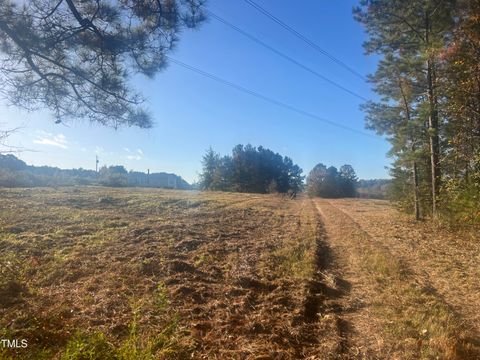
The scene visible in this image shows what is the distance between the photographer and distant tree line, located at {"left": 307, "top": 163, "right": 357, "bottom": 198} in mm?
54469

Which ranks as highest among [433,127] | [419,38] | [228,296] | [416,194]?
[419,38]

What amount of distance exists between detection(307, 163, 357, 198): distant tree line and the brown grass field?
154 ft

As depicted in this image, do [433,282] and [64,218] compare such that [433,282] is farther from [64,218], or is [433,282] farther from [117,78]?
[64,218]

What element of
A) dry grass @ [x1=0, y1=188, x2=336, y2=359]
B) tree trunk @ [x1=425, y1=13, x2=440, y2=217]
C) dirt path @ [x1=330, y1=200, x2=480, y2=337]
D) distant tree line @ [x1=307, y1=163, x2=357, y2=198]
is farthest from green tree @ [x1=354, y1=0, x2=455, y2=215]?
distant tree line @ [x1=307, y1=163, x2=357, y2=198]

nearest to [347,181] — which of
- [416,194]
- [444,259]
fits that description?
[416,194]

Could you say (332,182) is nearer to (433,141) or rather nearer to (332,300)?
(433,141)

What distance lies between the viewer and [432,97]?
35.9ft

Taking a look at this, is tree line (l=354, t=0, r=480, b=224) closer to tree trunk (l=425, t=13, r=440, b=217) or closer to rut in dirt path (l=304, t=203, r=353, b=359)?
tree trunk (l=425, t=13, r=440, b=217)

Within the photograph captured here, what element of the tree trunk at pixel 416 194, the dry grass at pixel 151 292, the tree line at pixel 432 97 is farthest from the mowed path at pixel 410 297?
the tree trunk at pixel 416 194

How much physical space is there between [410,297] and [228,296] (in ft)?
8.68

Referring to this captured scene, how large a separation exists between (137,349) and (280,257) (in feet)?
13.8

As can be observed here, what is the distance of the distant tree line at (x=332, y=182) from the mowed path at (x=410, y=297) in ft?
152

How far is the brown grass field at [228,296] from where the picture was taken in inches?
121

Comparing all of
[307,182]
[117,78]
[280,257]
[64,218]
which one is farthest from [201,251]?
[307,182]
